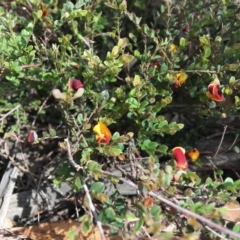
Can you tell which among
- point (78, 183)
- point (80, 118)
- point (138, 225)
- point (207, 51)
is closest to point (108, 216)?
→ point (138, 225)

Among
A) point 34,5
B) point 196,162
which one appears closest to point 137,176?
point 196,162

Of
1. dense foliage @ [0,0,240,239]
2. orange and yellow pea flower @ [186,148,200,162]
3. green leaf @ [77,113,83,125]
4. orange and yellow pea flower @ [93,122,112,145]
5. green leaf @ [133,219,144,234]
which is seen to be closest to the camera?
green leaf @ [133,219,144,234]

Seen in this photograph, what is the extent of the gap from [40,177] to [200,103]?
2.51 ft

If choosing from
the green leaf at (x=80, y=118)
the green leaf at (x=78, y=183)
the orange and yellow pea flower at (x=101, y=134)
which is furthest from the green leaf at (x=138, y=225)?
the green leaf at (x=80, y=118)

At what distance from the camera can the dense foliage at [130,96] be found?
157 cm

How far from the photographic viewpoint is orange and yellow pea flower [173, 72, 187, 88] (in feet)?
6.31

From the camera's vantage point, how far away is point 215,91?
1.80 meters

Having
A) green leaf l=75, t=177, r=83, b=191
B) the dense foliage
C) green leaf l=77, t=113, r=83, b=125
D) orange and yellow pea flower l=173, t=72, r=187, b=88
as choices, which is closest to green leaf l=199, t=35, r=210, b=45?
the dense foliage

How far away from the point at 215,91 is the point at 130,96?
12.7 inches

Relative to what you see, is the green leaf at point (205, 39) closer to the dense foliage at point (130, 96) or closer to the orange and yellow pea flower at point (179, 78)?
the dense foliage at point (130, 96)

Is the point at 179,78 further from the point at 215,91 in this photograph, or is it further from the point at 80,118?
the point at 80,118

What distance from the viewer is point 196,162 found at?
6.47 feet

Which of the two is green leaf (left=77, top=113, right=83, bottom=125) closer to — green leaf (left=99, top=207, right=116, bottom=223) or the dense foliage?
the dense foliage

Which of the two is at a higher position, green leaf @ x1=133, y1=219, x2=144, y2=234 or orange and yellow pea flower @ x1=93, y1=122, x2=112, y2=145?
orange and yellow pea flower @ x1=93, y1=122, x2=112, y2=145
